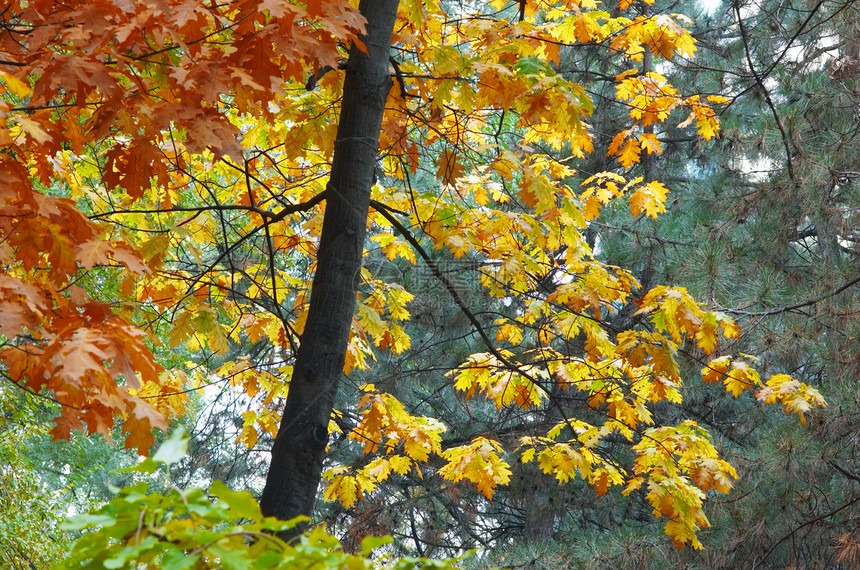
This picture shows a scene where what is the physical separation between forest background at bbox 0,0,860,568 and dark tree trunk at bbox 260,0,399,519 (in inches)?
0.5

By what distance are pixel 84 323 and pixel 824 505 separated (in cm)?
574

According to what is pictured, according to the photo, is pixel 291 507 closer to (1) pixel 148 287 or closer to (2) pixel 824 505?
(1) pixel 148 287

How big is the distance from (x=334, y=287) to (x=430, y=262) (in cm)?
71

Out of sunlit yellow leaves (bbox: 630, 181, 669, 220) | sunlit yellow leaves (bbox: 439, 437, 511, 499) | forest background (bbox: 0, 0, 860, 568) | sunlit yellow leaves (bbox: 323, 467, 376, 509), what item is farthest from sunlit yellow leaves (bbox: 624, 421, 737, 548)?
sunlit yellow leaves (bbox: 323, 467, 376, 509)

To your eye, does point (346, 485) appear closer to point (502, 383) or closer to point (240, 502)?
point (502, 383)

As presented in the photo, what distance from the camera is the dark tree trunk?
245cm

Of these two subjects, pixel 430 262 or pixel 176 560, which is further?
pixel 430 262

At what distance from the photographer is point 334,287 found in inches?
105

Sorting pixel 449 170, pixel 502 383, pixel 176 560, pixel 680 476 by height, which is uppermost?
pixel 449 170

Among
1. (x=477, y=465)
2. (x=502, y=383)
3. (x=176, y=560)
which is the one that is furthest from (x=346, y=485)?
(x=176, y=560)

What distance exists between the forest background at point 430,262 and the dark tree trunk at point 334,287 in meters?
0.01

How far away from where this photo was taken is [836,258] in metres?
6.61

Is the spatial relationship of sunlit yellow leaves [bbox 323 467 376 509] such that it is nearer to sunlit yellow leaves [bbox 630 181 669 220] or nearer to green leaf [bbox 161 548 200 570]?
sunlit yellow leaves [bbox 630 181 669 220]

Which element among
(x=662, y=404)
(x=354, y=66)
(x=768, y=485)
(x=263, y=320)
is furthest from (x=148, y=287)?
(x=662, y=404)
